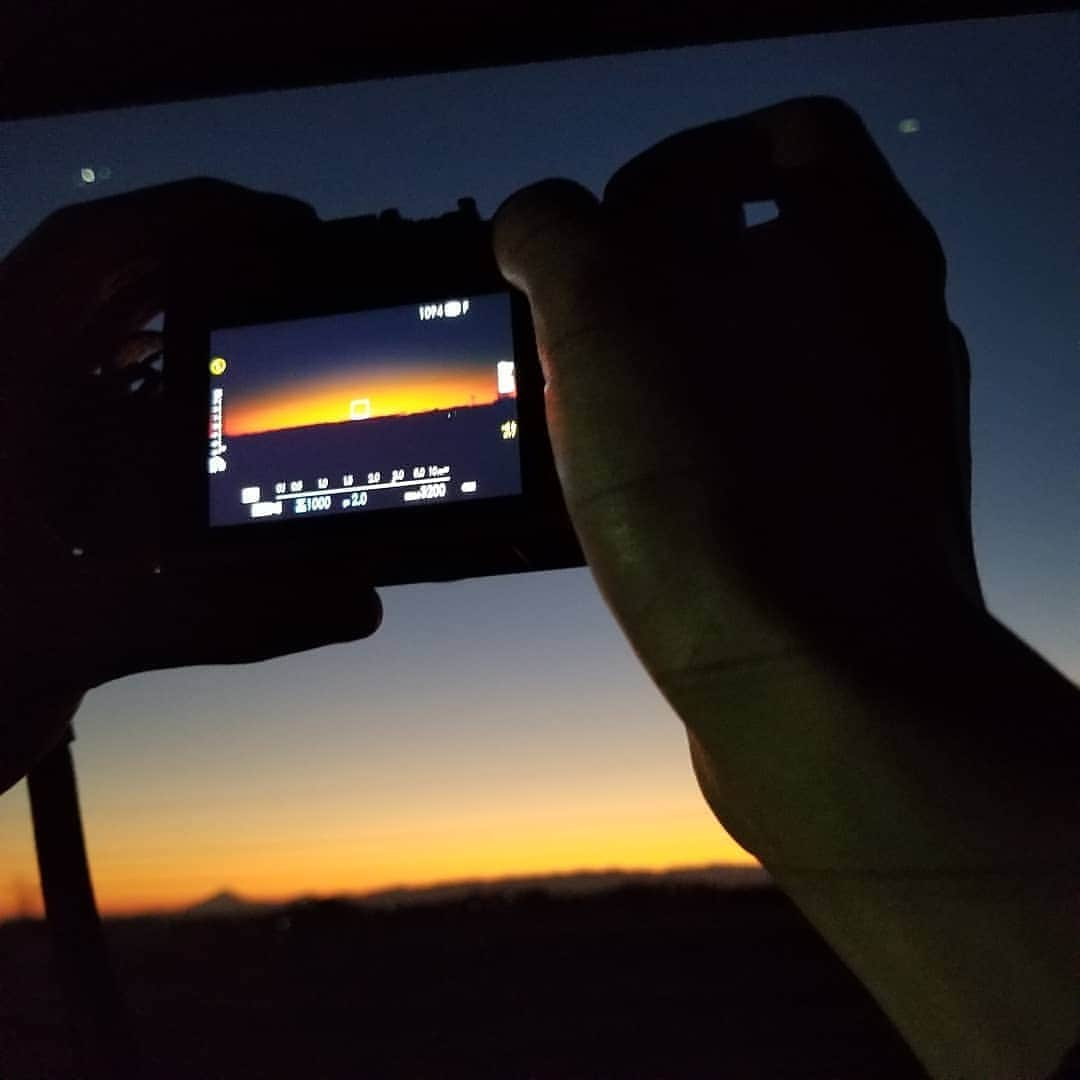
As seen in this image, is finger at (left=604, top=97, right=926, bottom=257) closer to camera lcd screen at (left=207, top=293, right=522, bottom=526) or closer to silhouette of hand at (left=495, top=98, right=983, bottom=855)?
silhouette of hand at (left=495, top=98, right=983, bottom=855)

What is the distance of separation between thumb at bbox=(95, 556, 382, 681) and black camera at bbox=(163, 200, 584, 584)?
11cm

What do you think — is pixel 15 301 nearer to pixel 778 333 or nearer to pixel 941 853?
pixel 778 333

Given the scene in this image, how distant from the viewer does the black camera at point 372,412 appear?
3.33ft

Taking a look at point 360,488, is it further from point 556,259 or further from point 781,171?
point 781,171

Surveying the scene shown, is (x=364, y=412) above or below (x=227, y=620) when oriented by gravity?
above

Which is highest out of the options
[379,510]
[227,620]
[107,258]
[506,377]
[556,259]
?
[107,258]

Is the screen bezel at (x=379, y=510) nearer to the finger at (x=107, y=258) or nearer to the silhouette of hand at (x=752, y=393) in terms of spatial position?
the silhouette of hand at (x=752, y=393)

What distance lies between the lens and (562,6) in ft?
5.50

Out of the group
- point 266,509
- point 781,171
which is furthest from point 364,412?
point 781,171

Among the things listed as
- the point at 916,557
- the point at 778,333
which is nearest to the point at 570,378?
the point at 778,333

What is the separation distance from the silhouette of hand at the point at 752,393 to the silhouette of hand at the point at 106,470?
35 centimetres

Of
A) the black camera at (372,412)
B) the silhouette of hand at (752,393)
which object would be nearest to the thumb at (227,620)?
the black camera at (372,412)

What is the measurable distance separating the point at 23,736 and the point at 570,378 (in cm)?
85

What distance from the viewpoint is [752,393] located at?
3.03ft
